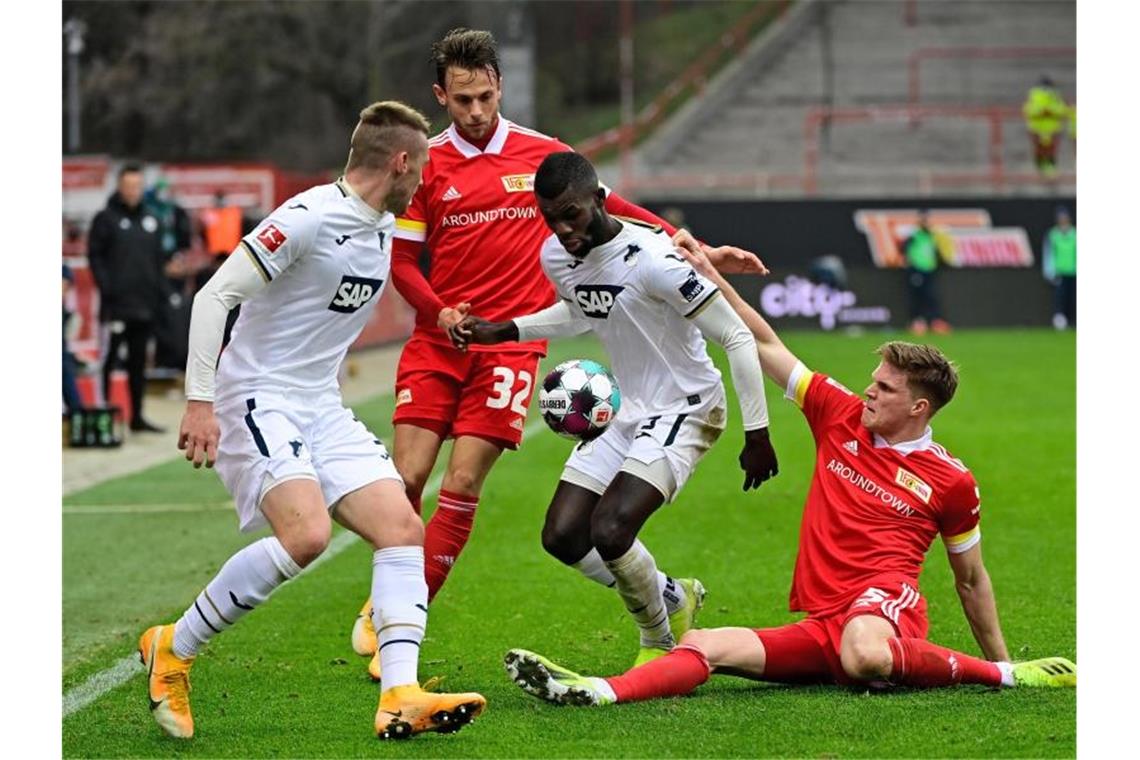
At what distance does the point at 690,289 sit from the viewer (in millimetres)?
6996

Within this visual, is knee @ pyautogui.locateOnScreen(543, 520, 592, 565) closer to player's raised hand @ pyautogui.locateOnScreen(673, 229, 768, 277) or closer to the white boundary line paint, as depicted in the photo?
player's raised hand @ pyautogui.locateOnScreen(673, 229, 768, 277)

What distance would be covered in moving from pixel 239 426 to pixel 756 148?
3629cm

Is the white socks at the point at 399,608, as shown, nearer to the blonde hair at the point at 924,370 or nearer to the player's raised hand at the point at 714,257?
the player's raised hand at the point at 714,257

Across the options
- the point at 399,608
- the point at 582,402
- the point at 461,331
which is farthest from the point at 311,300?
the point at 582,402

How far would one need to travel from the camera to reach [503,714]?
21.5 feet

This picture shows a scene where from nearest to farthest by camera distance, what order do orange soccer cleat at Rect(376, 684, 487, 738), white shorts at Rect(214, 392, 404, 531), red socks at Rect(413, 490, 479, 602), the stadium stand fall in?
orange soccer cleat at Rect(376, 684, 487, 738) → white shorts at Rect(214, 392, 404, 531) → red socks at Rect(413, 490, 479, 602) → the stadium stand

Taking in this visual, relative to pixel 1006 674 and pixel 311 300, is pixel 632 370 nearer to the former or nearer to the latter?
pixel 311 300

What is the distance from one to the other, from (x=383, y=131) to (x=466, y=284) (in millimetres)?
1510

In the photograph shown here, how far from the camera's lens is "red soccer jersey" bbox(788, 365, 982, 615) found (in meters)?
6.96

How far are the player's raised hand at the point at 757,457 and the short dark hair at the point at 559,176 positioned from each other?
1.12 meters

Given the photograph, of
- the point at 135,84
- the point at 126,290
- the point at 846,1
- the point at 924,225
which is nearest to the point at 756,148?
the point at 846,1

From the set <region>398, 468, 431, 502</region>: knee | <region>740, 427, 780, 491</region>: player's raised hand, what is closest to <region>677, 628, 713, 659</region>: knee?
<region>740, 427, 780, 491</region>: player's raised hand

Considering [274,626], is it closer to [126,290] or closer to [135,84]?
[126,290]

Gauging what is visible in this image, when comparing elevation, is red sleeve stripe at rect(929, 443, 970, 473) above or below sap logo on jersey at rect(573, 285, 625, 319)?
below
